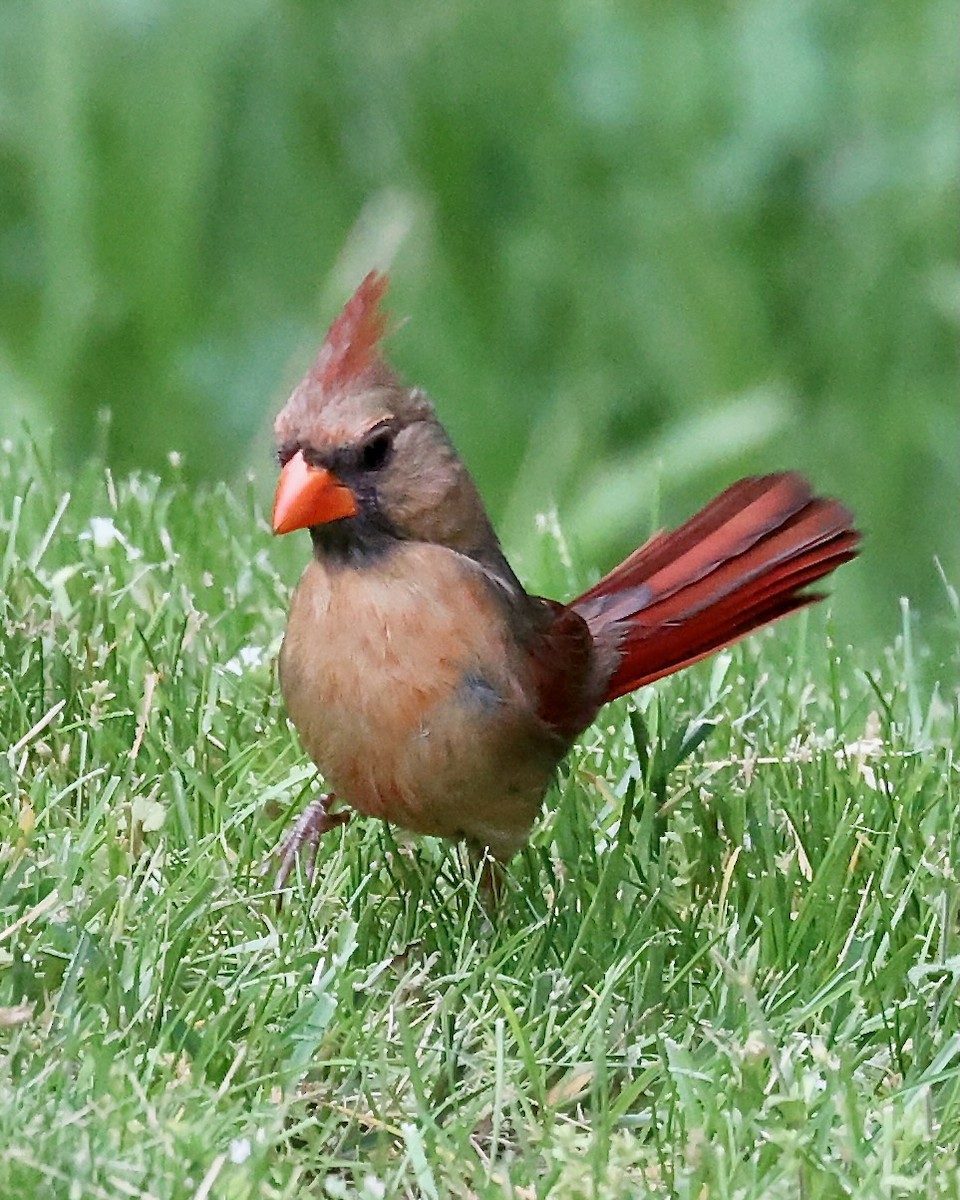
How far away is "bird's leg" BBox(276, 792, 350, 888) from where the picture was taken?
2682 mm

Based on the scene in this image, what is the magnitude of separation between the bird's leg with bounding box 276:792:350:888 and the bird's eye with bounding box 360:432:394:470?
42 cm

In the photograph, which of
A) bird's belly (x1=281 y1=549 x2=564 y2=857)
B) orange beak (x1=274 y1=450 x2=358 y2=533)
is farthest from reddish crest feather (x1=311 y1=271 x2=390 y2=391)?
bird's belly (x1=281 y1=549 x2=564 y2=857)

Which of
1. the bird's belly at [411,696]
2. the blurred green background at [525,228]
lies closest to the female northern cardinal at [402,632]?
the bird's belly at [411,696]

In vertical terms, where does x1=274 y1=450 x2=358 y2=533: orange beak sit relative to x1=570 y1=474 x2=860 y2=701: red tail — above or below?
above

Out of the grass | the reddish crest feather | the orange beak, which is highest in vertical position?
the reddish crest feather

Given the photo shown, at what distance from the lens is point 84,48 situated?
5840 millimetres

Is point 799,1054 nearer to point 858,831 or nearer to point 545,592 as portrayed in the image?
point 858,831

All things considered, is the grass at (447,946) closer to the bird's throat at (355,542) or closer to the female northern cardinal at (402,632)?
the female northern cardinal at (402,632)

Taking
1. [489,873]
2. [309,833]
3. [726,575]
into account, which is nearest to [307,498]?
[309,833]

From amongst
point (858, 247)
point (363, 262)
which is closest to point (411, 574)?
Answer: point (363, 262)

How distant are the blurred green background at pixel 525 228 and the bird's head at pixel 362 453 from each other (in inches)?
116

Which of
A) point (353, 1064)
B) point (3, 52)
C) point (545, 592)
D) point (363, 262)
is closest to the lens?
point (353, 1064)

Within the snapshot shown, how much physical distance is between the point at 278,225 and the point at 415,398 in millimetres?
3896

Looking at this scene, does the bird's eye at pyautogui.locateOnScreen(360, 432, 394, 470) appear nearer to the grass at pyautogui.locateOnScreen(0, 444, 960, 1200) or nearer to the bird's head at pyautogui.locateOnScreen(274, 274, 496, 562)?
the bird's head at pyautogui.locateOnScreen(274, 274, 496, 562)
